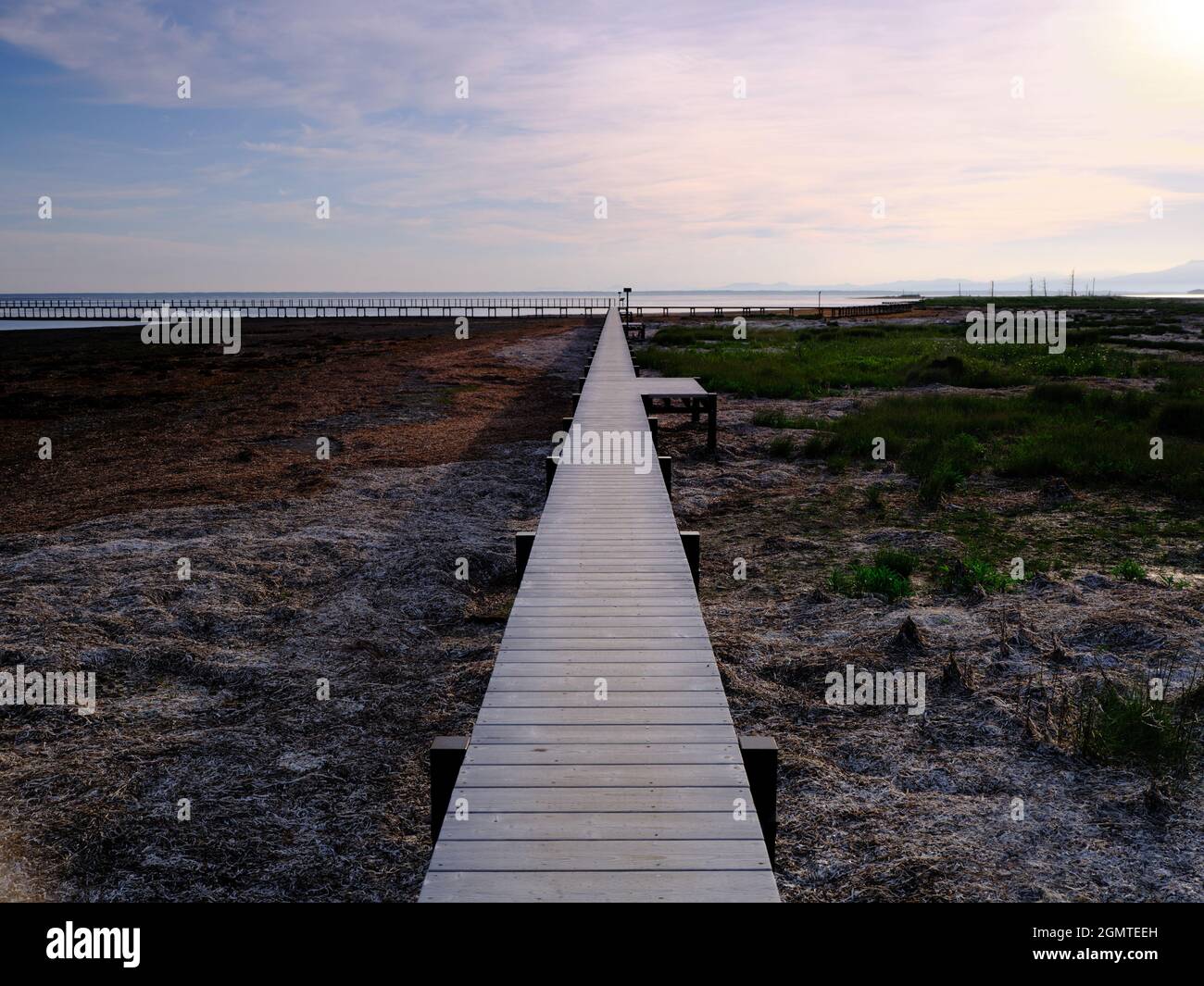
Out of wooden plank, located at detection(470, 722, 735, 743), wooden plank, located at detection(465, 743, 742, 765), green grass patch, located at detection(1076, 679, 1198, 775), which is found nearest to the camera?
wooden plank, located at detection(465, 743, 742, 765)

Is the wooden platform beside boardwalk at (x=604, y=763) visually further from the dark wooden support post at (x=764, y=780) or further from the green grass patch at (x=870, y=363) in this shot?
the green grass patch at (x=870, y=363)

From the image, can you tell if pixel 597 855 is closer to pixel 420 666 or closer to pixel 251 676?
pixel 420 666

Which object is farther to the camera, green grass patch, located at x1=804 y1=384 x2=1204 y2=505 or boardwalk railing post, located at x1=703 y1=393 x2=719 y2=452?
boardwalk railing post, located at x1=703 y1=393 x2=719 y2=452

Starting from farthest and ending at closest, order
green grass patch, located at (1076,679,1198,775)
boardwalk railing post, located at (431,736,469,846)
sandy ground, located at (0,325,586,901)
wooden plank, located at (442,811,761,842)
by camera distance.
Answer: green grass patch, located at (1076,679,1198,775) < sandy ground, located at (0,325,586,901) < boardwalk railing post, located at (431,736,469,846) < wooden plank, located at (442,811,761,842)

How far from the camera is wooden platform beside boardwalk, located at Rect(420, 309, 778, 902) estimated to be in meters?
3.43

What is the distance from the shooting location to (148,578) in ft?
28.5

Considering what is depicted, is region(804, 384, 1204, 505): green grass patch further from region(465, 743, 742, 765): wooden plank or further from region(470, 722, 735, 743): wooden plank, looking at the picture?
region(465, 743, 742, 765): wooden plank

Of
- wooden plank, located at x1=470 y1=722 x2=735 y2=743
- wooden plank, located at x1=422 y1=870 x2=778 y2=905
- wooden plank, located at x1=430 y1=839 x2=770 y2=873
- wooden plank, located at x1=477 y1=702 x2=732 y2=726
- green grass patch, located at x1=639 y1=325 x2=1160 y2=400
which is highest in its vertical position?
green grass patch, located at x1=639 y1=325 x2=1160 y2=400

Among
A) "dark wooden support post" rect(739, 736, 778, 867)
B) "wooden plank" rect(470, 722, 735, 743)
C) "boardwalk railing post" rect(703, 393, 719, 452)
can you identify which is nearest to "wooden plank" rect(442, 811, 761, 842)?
"dark wooden support post" rect(739, 736, 778, 867)

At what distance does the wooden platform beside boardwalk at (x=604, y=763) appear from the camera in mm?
3428

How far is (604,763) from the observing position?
4.25 metres

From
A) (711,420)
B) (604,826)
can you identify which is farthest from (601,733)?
(711,420)

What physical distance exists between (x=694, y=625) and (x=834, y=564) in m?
4.08
